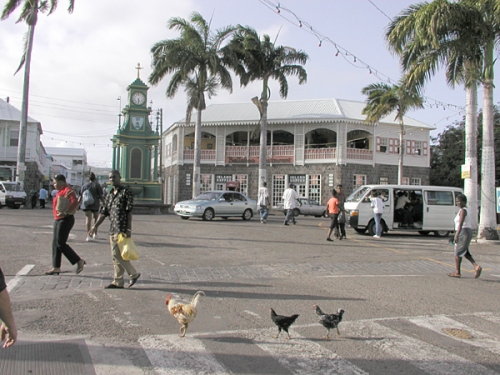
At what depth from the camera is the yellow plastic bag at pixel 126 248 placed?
6.84 m

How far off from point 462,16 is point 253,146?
25.9 meters

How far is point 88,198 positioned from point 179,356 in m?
8.86

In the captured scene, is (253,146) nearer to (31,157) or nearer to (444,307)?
(31,157)

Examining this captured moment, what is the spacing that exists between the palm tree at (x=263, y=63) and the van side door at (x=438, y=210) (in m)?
13.8

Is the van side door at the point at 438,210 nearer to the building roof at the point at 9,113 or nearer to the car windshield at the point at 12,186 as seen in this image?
the car windshield at the point at 12,186

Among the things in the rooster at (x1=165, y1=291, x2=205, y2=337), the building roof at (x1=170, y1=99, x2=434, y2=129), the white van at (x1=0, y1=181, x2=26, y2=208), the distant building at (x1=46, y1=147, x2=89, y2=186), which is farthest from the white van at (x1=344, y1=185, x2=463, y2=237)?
the distant building at (x1=46, y1=147, x2=89, y2=186)

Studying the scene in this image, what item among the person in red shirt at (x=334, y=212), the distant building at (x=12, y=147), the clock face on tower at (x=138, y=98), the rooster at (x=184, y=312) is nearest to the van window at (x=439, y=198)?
the person in red shirt at (x=334, y=212)

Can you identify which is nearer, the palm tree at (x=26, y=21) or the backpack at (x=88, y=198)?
the backpack at (x=88, y=198)

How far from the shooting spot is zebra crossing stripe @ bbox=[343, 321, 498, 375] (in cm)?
428

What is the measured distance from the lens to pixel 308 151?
128ft

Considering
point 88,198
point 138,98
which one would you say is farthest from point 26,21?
point 88,198

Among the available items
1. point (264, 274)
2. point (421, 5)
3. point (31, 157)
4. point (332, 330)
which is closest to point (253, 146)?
point (31, 157)

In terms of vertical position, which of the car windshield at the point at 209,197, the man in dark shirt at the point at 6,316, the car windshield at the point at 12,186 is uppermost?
the car windshield at the point at 12,186

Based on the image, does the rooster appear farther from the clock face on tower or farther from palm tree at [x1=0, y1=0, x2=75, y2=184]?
the clock face on tower
